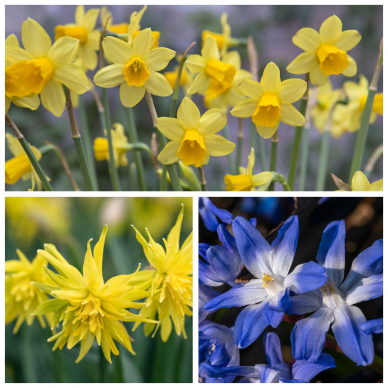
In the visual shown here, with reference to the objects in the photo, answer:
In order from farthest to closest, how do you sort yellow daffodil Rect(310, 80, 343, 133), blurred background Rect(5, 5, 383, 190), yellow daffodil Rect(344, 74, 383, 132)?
blurred background Rect(5, 5, 383, 190), yellow daffodil Rect(310, 80, 343, 133), yellow daffodil Rect(344, 74, 383, 132)

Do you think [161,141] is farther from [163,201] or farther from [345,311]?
[345,311]

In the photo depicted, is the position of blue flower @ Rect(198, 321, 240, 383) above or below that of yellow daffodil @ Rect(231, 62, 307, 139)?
below

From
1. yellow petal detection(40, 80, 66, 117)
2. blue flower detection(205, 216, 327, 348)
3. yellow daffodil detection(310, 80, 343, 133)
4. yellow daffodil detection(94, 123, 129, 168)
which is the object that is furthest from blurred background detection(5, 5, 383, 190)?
yellow petal detection(40, 80, 66, 117)

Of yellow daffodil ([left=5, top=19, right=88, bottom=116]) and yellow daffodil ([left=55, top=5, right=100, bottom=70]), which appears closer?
yellow daffodil ([left=5, top=19, right=88, bottom=116])

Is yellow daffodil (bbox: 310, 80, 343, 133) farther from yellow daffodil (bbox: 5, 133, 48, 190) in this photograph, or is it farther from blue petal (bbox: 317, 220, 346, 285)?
yellow daffodil (bbox: 5, 133, 48, 190)

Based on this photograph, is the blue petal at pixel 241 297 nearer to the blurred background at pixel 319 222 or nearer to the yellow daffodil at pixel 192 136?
the blurred background at pixel 319 222

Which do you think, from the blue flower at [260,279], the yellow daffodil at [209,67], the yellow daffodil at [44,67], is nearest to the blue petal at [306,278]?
the blue flower at [260,279]

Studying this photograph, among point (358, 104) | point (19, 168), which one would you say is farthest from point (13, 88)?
point (358, 104)
